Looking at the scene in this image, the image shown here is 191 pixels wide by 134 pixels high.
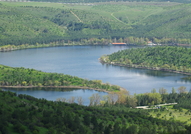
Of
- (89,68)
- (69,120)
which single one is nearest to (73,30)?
(89,68)

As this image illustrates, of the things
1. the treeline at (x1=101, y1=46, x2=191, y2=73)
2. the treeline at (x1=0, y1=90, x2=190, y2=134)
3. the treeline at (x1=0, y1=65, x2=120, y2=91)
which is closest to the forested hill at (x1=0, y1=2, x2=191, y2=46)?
the treeline at (x1=101, y1=46, x2=191, y2=73)


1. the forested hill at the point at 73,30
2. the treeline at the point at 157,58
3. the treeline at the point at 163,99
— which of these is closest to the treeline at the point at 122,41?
the forested hill at the point at 73,30

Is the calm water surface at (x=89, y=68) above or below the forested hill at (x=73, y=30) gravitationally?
below

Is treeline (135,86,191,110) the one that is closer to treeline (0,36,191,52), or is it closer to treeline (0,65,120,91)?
treeline (0,65,120,91)

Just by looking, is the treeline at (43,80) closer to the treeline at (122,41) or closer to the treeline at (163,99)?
the treeline at (163,99)

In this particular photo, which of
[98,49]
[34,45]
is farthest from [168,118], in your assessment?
[34,45]

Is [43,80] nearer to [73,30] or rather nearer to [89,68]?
[89,68]
